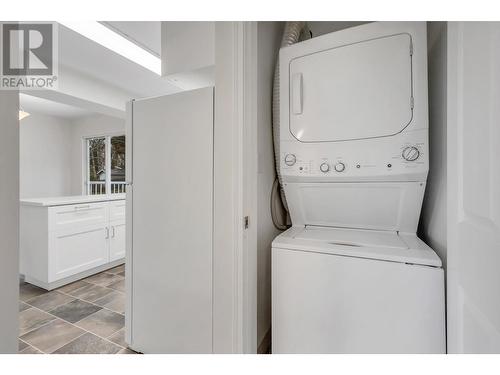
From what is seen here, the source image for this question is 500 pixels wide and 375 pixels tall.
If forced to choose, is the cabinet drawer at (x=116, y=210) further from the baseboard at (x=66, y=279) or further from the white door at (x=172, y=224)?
the white door at (x=172, y=224)

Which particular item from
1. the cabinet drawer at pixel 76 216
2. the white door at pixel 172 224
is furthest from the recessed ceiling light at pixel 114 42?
the cabinet drawer at pixel 76 216

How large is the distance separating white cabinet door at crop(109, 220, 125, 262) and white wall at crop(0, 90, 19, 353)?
9.61ft

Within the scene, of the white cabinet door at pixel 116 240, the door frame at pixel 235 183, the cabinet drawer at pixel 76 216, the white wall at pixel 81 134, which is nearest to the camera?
the door frame at pixel 235 183

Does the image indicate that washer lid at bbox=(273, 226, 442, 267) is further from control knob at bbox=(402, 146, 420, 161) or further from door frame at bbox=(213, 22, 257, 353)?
control knob at bbox=(402, 146, 420, 161)

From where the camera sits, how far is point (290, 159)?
1352mm

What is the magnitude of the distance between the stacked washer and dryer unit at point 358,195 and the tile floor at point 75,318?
135 cm

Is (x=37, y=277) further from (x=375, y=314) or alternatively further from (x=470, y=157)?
(x=470, y=157)

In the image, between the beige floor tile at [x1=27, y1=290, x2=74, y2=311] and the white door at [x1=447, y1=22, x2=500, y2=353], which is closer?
the white door at [x1=447, y1=22, x2=500, y2=353]

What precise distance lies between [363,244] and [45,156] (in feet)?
20.0

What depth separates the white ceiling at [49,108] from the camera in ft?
12.9

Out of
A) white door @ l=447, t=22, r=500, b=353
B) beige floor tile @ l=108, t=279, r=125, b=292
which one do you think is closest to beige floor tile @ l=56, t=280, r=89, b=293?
beige floor tile @ l=108, t=279, r=125, b=292

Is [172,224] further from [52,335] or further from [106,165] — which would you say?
[106,165]

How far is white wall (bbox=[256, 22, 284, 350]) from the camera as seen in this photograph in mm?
1371

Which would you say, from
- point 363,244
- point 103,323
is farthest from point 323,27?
point 103,323
